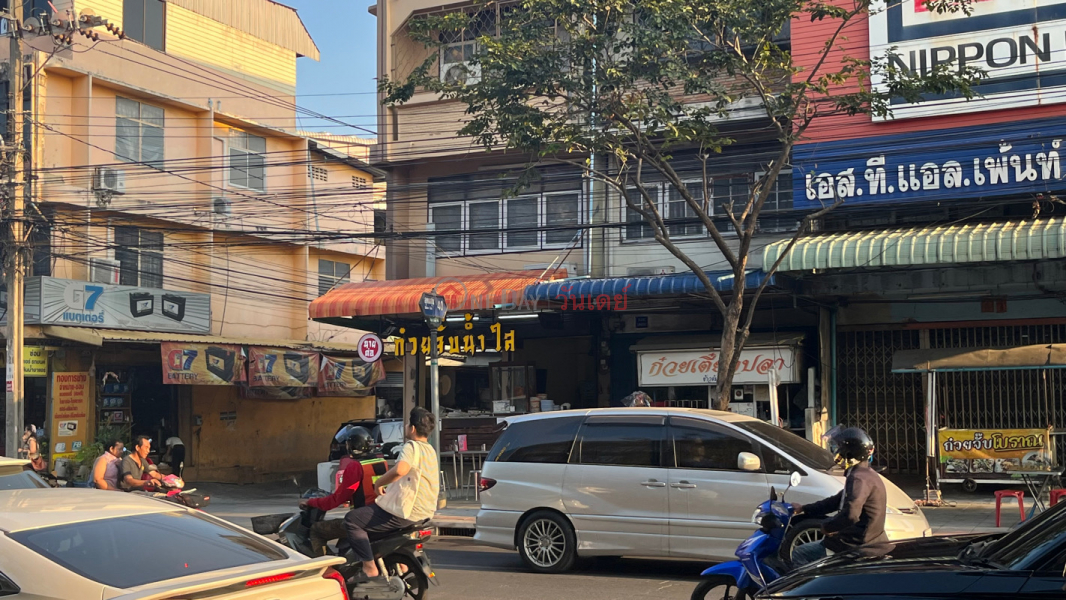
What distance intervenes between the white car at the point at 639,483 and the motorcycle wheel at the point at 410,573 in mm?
2648

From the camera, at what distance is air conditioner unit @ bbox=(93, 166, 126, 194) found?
23750 millimetres

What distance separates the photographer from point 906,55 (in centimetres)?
1582

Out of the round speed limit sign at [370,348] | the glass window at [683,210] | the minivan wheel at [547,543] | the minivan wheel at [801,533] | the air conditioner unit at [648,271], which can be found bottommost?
the minivan wheel at [547,543]

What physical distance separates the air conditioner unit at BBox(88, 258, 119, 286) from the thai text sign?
13674 millimetres

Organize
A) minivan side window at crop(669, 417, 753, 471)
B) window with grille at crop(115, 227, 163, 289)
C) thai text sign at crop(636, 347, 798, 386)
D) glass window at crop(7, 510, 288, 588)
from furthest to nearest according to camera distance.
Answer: window with grille at crop(115, 227, 163, 289)
thai text sign at crop(636, 347, 798, 386)
minivan side window at crop(669, 417, 753, 471)
glass window at crop(7, 510, 288, 588)

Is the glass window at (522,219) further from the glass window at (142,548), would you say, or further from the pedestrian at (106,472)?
the glass window at (142,548)

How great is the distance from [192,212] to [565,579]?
19691 millimetres

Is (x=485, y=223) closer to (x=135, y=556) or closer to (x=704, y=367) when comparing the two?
(x=704, y=367)

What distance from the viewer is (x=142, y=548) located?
461 cm

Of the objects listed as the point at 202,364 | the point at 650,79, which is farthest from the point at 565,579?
the point at 202,364

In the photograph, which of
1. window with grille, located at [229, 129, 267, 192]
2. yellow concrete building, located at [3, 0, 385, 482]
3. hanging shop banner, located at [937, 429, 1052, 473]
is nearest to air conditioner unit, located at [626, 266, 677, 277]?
hanging shop banner, located at [937, 429, 1052, 473]

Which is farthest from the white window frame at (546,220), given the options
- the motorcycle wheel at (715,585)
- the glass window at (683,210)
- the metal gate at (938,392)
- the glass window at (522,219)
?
the motorcycle wheel at (715,585)

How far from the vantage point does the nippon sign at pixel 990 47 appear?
591 inches

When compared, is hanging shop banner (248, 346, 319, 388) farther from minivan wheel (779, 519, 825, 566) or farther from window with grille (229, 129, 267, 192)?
minivan wheel (779, 519, 825, 566)
